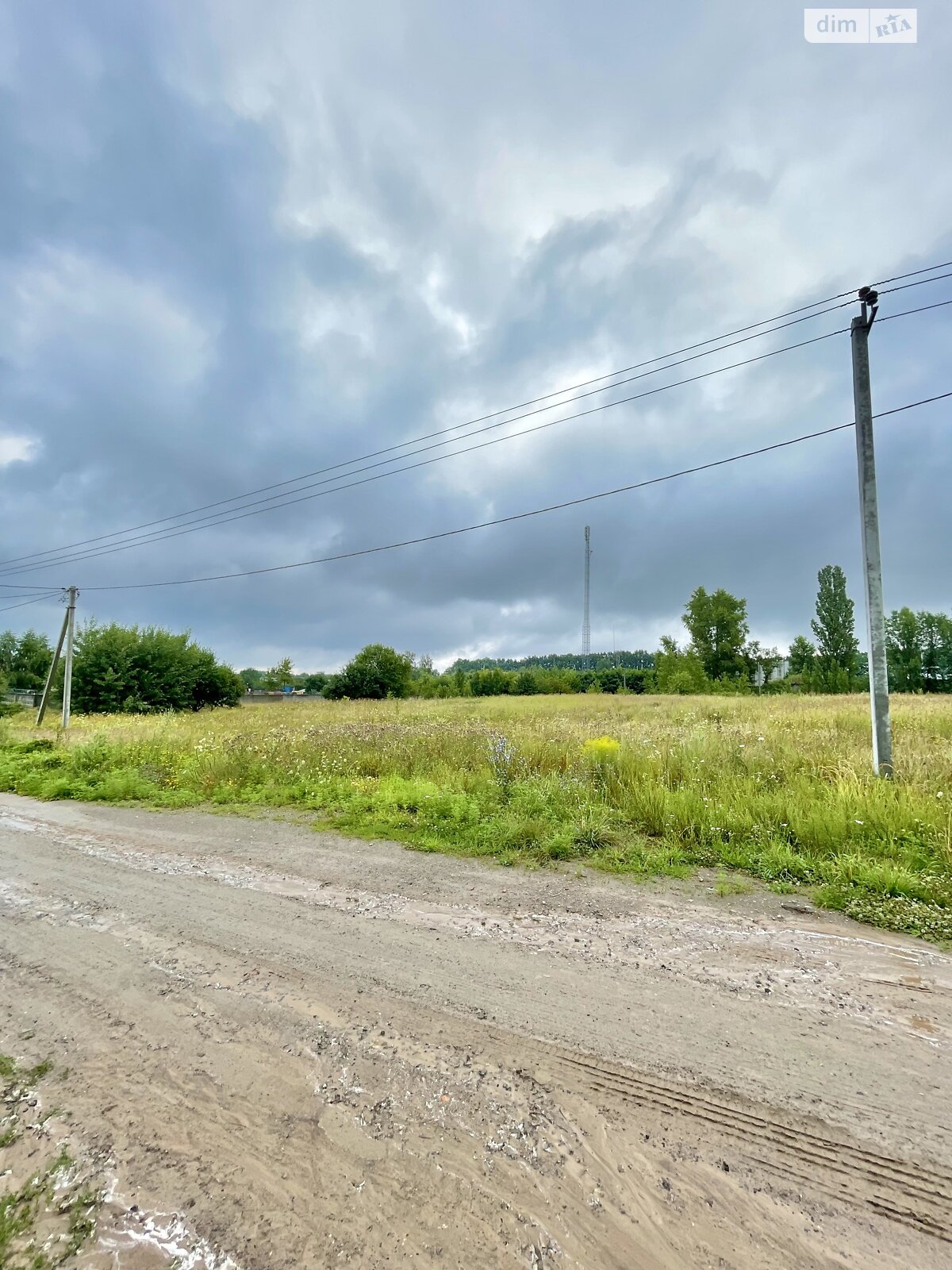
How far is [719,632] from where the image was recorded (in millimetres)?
50219

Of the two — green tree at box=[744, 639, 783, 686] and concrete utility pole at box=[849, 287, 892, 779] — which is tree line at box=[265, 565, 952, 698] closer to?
green tree at box=[744, 639, 783, 686]

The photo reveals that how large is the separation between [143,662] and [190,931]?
38.4m

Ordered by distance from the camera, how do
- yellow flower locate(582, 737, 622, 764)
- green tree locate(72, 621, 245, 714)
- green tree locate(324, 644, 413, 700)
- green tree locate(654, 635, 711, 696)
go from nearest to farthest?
yellow flower locate(582, 737, 622, 764) < green tree locate(72, 621, 245, 714) < green tree locate(654, 635, 711, 696) < green tree locate(324, 644, 413, 700)

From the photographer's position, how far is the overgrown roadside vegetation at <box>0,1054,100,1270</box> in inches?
66.2

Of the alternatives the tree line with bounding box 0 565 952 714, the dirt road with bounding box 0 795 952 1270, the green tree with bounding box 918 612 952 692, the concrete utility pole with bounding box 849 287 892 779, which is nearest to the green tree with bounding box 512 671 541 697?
the tree line with bounding box 0 565 952 714

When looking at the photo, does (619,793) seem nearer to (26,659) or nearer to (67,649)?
(67,649)

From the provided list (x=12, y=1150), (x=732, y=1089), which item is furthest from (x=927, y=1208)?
(x=12, y=1150)

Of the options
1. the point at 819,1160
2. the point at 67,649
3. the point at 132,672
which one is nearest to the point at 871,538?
the point at 819,1160

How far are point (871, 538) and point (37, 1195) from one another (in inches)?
376

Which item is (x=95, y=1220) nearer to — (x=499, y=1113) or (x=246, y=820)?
(x=499, y=1113)

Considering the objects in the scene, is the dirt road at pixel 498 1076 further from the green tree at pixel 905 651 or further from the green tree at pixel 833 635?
the green tree at pixel 905 651

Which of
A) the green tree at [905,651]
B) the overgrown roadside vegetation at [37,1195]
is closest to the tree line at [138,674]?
the overgrown roadside vegetation at [37,1195]

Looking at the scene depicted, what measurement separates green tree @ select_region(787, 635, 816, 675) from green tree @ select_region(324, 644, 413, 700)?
40905mm

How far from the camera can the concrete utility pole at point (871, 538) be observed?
6.88 metres
